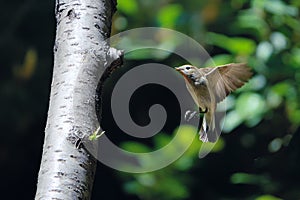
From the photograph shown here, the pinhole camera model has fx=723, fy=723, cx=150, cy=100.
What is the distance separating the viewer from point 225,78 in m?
0.70

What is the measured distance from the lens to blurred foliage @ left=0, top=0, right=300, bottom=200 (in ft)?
4.82

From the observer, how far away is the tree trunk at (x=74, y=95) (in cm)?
47

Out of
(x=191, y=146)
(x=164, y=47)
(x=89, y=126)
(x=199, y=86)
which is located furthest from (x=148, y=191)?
(x=89, y=126)

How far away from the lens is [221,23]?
1.73 metres

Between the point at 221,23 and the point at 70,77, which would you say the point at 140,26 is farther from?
the point at 70,77

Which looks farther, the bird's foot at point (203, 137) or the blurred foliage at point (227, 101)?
the blurred foliage at point (227, 101)

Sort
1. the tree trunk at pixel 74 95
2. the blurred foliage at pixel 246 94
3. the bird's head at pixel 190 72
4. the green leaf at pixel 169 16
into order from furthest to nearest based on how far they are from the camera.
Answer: the green leaf at pixel 169 16
the blurred foliage at pixel 246 94
the bird's head at pixel 190 72
the tree trunk at pixel 74 95

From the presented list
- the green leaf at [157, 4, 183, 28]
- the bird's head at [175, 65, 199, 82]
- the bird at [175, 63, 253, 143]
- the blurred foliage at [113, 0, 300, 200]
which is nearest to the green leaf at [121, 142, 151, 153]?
the blurred foliage at [113, 0, 300, 200]

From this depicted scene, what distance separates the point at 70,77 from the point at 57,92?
0.01 metres

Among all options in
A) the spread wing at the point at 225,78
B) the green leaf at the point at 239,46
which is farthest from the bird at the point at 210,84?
the green leaf at the point at 239,46

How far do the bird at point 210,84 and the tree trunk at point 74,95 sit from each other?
0.09 metres

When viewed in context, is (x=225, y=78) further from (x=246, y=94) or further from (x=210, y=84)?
(x=246, y=94)

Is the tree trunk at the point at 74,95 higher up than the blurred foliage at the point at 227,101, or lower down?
lower down

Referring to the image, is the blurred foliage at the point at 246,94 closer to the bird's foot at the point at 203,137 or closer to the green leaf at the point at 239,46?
the green leaf at the point at 239,46
